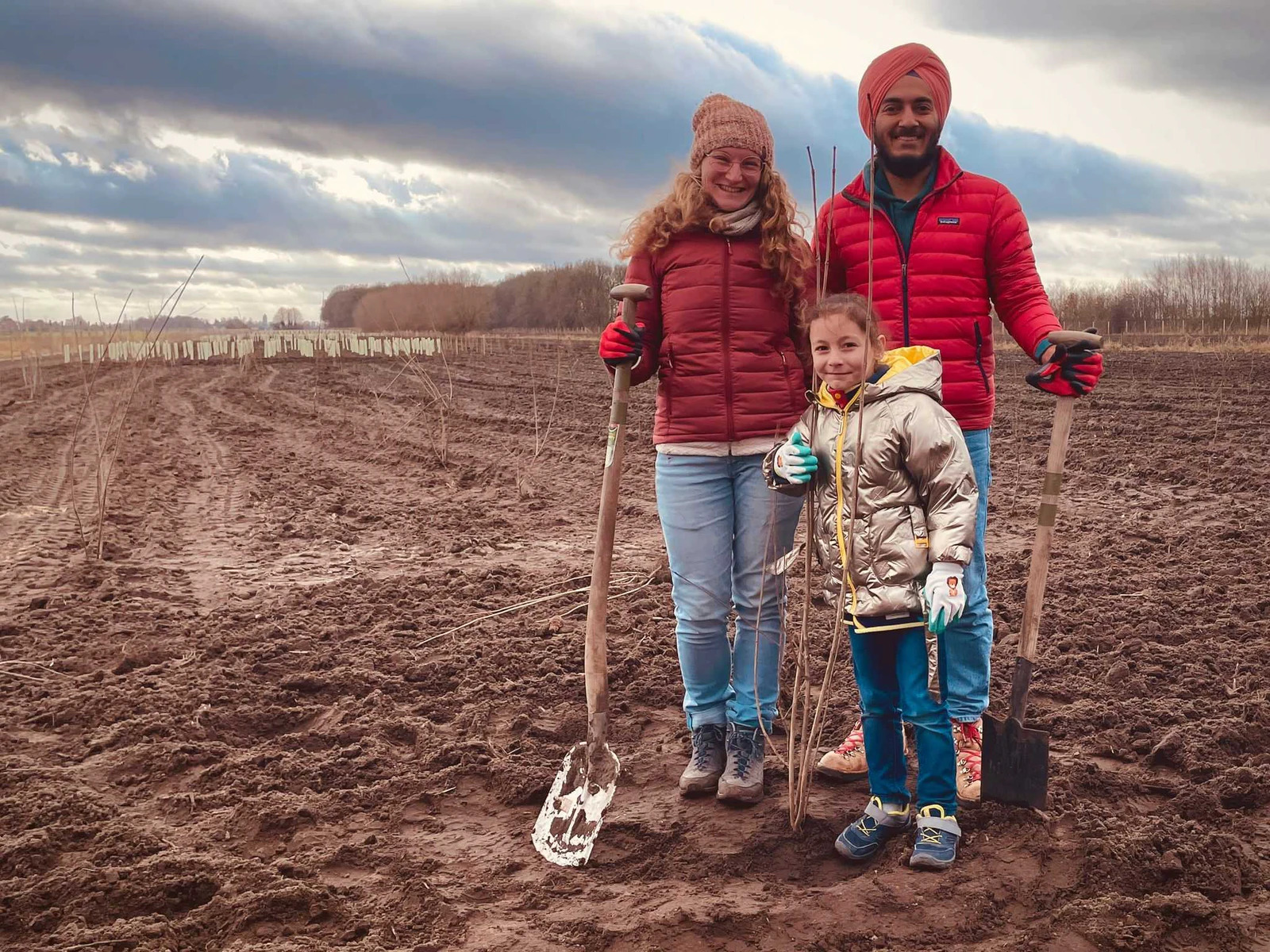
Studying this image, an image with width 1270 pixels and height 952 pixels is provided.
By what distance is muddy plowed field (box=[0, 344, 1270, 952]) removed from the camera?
7.53 feet

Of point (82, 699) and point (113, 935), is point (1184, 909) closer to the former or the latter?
point (113, 935)

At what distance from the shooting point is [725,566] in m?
2.85

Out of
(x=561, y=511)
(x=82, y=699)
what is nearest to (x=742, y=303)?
(x=82, y=699)

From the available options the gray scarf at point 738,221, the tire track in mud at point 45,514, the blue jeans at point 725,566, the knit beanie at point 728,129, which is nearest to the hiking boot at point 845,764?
the blue jeans at point 725,566

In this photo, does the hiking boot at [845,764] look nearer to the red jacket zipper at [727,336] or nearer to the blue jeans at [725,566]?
the blue jeans at [725,566]

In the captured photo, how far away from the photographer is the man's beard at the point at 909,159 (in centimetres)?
262

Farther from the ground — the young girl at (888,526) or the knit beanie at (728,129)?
the knit beanie at (728,129)

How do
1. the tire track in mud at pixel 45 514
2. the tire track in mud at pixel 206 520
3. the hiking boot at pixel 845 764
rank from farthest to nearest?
the tire track in mud at pixel 45 514 < the tire track in mud at pixel 206 520 < the hiking boot at pixel 845 764

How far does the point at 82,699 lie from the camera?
3748 millimetres

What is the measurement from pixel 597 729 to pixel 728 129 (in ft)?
5.74

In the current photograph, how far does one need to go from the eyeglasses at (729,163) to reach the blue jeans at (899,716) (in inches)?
51.0

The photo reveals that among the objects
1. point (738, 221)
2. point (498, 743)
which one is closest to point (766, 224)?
point (738, 221)

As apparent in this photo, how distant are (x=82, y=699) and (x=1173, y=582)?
512 cm

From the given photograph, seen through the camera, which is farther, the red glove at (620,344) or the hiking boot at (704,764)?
the hiking boot at (704,764)
